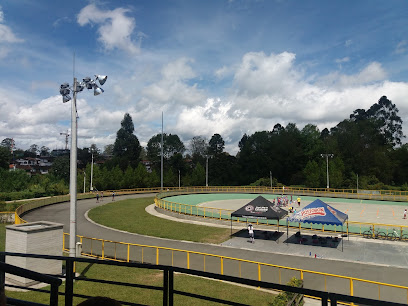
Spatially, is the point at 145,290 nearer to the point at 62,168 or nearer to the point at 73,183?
the point at 73,183

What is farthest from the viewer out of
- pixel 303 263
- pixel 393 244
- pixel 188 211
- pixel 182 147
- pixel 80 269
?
pixel 182 147

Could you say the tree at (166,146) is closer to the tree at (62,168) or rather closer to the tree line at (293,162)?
the tree line at (293,162)

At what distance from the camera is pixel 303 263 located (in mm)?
16562

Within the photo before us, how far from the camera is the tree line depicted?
75562 mm

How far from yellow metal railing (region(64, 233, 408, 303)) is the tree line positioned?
188 ft

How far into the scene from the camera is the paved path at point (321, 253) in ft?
50.4

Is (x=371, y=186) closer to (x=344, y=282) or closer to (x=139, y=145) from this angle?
(x=344, y=282)

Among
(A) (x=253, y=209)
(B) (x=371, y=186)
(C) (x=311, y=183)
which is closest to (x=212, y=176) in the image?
(C) (x=311, y=183)

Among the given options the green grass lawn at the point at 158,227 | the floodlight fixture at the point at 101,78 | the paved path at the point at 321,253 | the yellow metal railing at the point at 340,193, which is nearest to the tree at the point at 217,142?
the yellow metal railing at the point at 340,193

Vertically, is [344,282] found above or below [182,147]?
below

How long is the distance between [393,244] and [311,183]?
56376 millimetres

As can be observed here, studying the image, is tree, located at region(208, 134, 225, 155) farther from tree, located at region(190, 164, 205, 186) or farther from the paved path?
the paved path

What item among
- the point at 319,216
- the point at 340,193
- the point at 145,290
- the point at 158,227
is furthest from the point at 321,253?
the point at 340,193

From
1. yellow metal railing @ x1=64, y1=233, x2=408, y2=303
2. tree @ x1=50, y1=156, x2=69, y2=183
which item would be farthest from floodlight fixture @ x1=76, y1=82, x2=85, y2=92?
tree @ x1=50, y1=156, x2=69, y2=183
